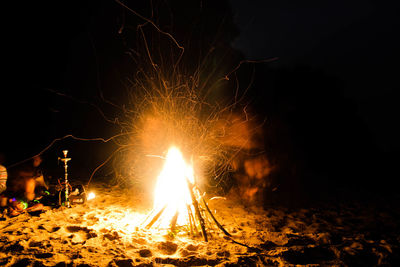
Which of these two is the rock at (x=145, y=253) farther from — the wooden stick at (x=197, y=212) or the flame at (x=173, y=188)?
the flame at (x=173, y=188)

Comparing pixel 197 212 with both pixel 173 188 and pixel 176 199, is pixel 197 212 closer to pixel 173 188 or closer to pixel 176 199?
pixel 176 199

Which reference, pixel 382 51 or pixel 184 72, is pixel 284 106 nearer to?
pixel 184 72

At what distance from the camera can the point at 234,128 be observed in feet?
22.7

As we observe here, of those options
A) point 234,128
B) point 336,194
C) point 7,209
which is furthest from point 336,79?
point 7,209

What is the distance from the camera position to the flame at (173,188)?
4.24m

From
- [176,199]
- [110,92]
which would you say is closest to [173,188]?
[176,199]

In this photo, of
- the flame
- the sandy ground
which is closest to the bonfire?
the flame

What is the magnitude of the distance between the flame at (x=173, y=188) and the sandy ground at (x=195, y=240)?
0.50 m

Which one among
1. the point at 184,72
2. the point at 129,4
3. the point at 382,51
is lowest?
the point at 184,72

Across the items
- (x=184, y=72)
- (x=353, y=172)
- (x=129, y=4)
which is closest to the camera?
A: (x=353, y=172)

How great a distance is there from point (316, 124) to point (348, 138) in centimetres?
211

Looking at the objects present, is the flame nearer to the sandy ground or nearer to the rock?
the sandy ground

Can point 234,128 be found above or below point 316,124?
below

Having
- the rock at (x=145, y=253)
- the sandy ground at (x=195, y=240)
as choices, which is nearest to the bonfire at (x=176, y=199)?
the sandy ground at (x=195, y=240)
